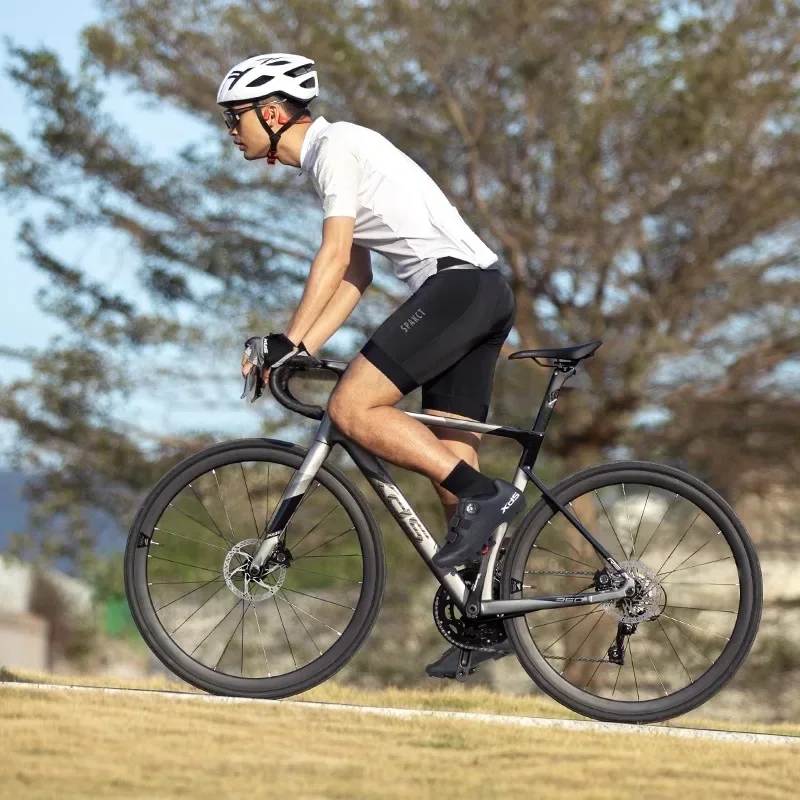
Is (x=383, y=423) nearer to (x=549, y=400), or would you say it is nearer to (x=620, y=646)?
(x=549, y=400)

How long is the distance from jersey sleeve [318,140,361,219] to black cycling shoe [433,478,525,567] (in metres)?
0.96

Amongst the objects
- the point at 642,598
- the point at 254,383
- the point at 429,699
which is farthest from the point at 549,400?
the point at 429,699

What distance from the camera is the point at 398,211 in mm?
4422

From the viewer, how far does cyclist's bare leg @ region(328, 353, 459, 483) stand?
4.35 metres

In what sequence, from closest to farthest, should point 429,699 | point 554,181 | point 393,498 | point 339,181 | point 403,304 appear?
point 339,181 → point 403,304 → point 393,498 → point 429,699 → point 554,181

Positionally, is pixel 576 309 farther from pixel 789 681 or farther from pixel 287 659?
pixel 287 659

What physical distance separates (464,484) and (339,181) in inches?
39.5

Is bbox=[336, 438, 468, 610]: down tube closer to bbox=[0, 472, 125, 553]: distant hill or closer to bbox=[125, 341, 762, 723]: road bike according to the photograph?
bbox=[125, 341, 762, 723]: road bike

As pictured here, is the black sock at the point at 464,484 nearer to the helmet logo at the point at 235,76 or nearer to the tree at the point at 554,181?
the helmet logo at the point at 235,76

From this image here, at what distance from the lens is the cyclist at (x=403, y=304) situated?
4344 millimetres

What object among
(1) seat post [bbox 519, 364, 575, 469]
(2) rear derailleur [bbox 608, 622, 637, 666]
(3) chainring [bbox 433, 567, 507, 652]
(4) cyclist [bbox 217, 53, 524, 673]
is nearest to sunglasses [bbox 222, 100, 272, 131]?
(4) cyclist [bbox 217, 53, 524, 673]

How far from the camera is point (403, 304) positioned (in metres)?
4.46

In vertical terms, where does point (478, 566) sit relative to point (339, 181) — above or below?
below

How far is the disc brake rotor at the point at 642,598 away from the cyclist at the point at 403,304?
0.44m
